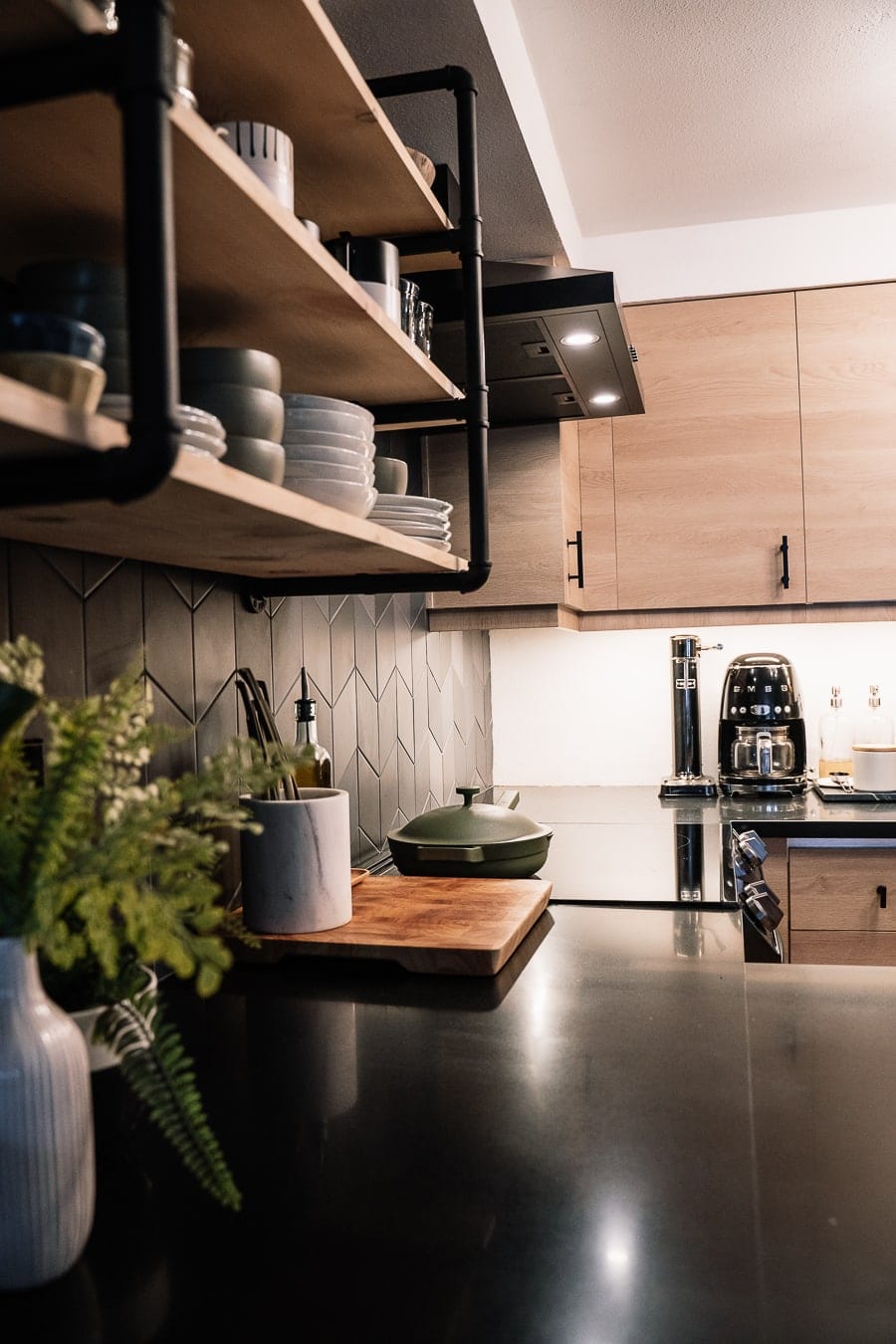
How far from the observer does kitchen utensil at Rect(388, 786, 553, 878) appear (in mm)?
1567

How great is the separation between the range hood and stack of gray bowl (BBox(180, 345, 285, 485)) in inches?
30.3

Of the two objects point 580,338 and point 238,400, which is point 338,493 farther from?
point 580,338

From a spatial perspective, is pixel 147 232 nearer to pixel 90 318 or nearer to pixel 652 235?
pixel 90 318

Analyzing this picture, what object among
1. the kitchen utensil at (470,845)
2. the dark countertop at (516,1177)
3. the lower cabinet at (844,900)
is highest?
the kitchen utensil at (470,845)

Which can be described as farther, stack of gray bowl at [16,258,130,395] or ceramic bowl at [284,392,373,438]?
ceramic bowl at [284,392,373,438]

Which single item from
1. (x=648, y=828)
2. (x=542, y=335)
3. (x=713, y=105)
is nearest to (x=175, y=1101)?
(x=542, y=335)

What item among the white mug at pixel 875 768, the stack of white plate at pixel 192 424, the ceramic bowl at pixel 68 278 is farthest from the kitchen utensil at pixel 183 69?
the white mug at pixel 875 768

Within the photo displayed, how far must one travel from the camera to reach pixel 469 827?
161cm

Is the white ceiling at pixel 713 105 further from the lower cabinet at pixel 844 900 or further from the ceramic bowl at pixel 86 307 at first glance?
the lower cabinet at pixel 844 900

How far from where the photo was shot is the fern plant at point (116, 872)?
532 mm

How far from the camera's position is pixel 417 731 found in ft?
7.72

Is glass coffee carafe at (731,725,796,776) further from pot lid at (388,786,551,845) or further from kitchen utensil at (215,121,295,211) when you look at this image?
kitchen utensil at (215,121,295,211)

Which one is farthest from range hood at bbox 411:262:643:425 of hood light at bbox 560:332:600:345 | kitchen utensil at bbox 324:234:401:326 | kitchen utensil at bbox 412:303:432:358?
kitchen utensil at bbox 324:234:401:326

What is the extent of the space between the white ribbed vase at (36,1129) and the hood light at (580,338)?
1.44m
